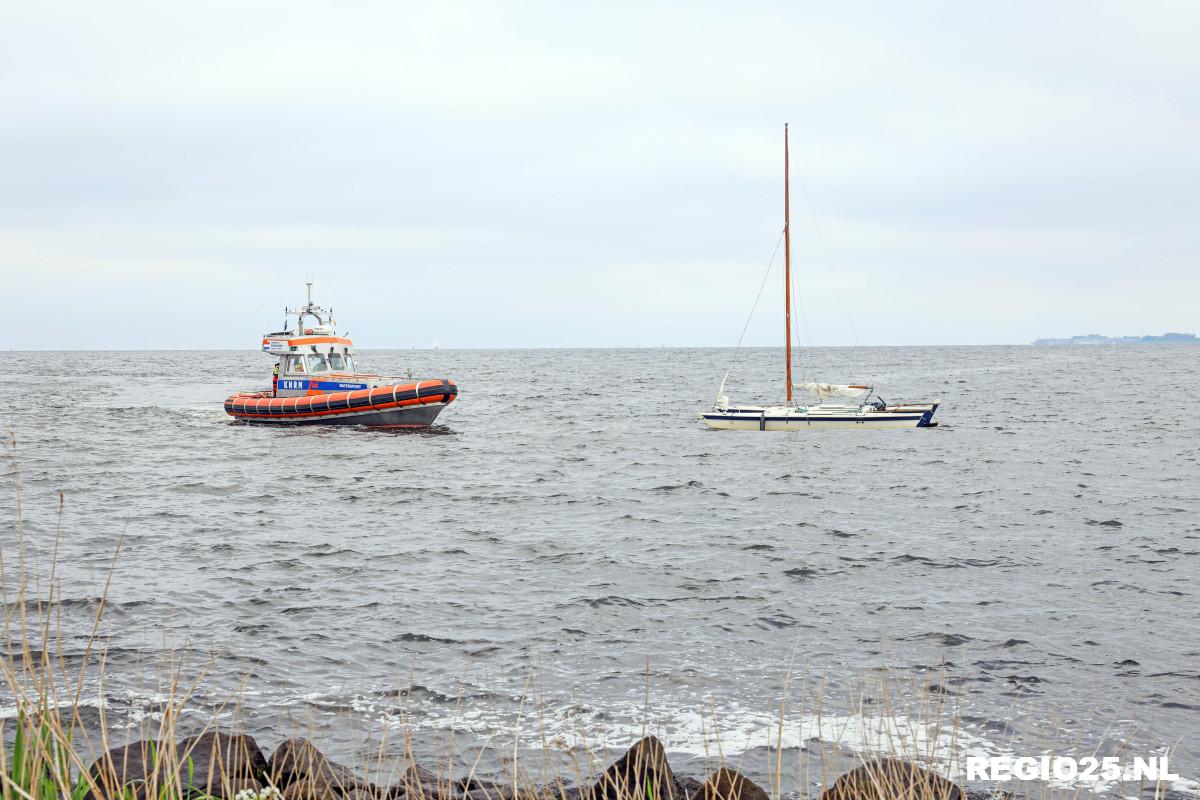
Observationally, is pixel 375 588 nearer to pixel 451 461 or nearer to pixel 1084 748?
pixel 1084 748

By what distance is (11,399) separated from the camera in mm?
53156

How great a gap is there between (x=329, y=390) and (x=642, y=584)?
22079 mm

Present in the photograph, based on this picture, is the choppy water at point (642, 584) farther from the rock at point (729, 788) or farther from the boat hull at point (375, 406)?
the boat hull at point (375, 406)

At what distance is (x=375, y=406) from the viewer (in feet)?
99.0

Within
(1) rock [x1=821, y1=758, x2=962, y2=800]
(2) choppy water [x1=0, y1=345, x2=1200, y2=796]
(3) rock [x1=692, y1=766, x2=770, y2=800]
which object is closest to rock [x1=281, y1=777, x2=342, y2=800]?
(2) choppy water [x1=0, y1=345, x2=1200, y2=796]

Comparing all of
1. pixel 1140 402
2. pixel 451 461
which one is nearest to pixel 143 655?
pixel 451 461

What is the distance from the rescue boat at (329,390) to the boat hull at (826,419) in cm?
954

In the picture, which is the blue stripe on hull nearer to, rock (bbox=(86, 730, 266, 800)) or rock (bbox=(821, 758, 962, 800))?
rock (bbox=(821, 758, 962, 800))

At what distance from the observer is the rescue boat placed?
3019cm

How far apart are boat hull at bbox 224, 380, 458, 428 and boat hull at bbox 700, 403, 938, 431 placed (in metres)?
9.54

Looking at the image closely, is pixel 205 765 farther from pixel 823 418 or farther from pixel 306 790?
pixel 823 418

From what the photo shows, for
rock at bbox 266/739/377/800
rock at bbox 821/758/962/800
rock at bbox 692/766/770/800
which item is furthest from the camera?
rock at bbox 266/739/377/800

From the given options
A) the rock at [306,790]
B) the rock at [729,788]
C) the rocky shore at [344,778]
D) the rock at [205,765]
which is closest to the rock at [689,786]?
the rocky shore at [344,778]

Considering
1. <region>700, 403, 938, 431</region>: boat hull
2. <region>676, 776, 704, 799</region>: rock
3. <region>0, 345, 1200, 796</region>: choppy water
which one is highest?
<region>700, 403, 938, 431</region>: boat hull
